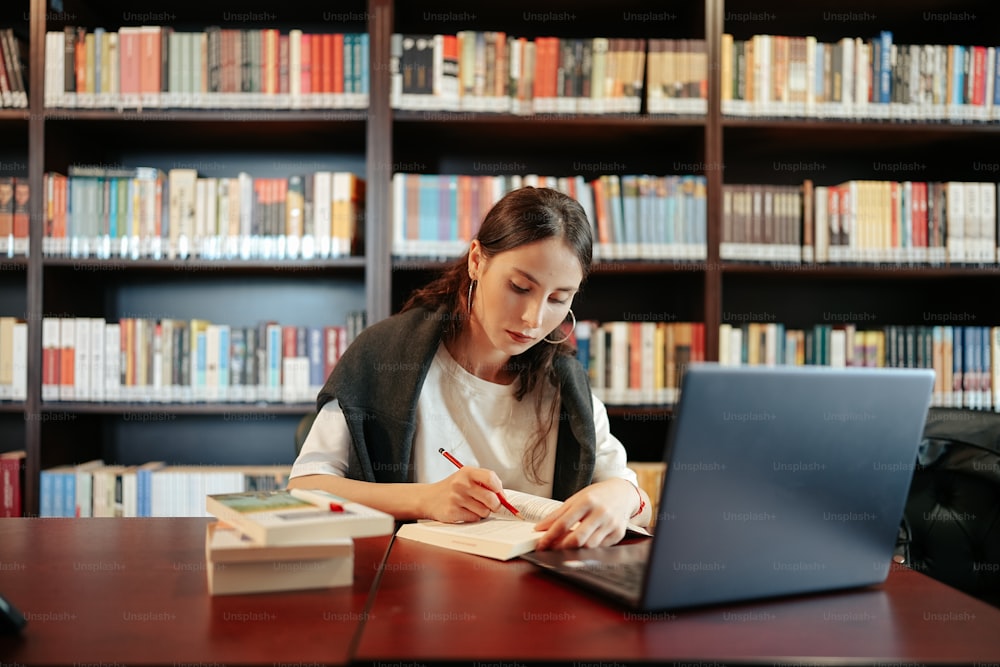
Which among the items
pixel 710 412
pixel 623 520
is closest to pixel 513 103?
pixel 623 520

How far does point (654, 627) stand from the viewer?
2.48 ft

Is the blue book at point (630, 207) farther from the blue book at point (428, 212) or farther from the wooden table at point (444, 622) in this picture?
the wooden table at point (444, 622)

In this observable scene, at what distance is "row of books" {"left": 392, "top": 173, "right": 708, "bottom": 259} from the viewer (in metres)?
2.44

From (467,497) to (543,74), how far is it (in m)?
1.62

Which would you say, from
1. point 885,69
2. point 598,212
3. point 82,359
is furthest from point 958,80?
point 82,359

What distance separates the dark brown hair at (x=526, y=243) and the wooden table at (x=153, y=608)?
0.56m

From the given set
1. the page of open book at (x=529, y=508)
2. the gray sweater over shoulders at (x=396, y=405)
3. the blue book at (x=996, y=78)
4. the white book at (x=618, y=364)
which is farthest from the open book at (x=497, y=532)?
the blue book at (x=996, y=78)

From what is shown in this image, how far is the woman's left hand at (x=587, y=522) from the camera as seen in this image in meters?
1.04

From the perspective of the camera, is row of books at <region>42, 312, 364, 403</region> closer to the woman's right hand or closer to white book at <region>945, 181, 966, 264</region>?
the woman's right hand

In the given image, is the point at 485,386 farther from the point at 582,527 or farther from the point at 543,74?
the point at 543,74

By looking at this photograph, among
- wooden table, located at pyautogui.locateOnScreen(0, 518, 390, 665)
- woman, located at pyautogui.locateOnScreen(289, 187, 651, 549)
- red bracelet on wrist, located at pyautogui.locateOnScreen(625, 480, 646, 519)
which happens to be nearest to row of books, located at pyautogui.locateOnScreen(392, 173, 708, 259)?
woman, located at pyautogui.locateOnScreen(289, 187, 651, 549)

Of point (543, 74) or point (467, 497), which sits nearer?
point (467, 497)

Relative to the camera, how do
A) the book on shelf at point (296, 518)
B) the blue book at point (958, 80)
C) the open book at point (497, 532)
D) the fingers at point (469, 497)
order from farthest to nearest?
1. the blue book at point (958, 80)
2. the fingers at point (469, 497)
3. the open book at point (497, 532)
4. the book on shelf at point (296, 518)

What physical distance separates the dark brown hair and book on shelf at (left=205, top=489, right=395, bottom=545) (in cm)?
67
